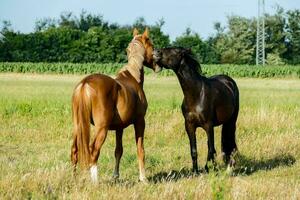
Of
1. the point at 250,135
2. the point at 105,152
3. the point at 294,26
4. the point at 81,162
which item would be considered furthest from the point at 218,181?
the point at 294,26

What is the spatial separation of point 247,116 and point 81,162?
9032 millimetres

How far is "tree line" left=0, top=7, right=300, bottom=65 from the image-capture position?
79438mm

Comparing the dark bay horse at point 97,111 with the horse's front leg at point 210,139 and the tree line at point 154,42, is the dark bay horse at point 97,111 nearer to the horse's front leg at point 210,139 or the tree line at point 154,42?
the horse's front leg at point 210,139

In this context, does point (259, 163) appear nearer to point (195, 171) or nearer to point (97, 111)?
point (195, 171)

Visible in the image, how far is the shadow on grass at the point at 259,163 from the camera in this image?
1037 centimetres

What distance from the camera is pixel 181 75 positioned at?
31.9ft

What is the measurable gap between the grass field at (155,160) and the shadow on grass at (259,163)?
20 millimetres

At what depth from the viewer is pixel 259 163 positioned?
1112cm

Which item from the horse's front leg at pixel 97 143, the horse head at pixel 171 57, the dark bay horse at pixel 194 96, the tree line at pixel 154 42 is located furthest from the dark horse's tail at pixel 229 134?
the tree line at pixel 154 42

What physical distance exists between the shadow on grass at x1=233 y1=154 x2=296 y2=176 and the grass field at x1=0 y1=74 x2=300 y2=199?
0.02 meters

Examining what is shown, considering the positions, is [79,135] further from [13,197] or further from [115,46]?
[115,46]

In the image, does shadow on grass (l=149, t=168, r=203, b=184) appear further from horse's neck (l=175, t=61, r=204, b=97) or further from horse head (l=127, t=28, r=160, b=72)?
horse head (l=127, t=28, r=160, b=72)

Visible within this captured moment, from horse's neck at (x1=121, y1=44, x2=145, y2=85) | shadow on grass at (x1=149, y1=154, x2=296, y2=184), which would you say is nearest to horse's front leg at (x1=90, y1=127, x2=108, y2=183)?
horse's neck at (x1=121, y1=44, x2=145, y2=85)

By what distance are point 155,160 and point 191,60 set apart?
216 centimetres
